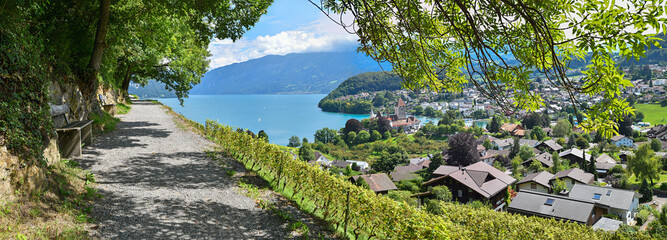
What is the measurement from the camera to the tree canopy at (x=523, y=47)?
2.06m

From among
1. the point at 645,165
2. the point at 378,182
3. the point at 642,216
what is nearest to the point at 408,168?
the point at 378,182

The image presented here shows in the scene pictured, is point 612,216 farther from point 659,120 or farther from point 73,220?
point 659,120

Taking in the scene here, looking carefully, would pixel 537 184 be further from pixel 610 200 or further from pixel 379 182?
pixel 379 182

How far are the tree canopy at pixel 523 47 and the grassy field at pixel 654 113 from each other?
100 m

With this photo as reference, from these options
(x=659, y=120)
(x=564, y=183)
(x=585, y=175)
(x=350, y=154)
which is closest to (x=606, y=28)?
(x=564, y=183)

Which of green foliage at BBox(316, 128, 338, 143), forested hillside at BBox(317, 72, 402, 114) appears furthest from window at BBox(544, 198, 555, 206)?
forested hillside at BBox(317, 72, 402, 114)

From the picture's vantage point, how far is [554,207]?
21.8 meters

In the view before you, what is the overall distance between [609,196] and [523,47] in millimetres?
30278

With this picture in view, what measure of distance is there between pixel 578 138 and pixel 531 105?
74485mm

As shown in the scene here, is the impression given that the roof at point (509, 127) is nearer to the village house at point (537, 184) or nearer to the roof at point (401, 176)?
the village house at point (537, 184)

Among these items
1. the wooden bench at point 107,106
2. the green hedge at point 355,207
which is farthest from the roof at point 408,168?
the green hedge at point 355,207

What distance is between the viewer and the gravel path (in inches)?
153

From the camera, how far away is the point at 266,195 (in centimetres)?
556

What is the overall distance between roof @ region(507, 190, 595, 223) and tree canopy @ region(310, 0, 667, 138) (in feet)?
71.1
